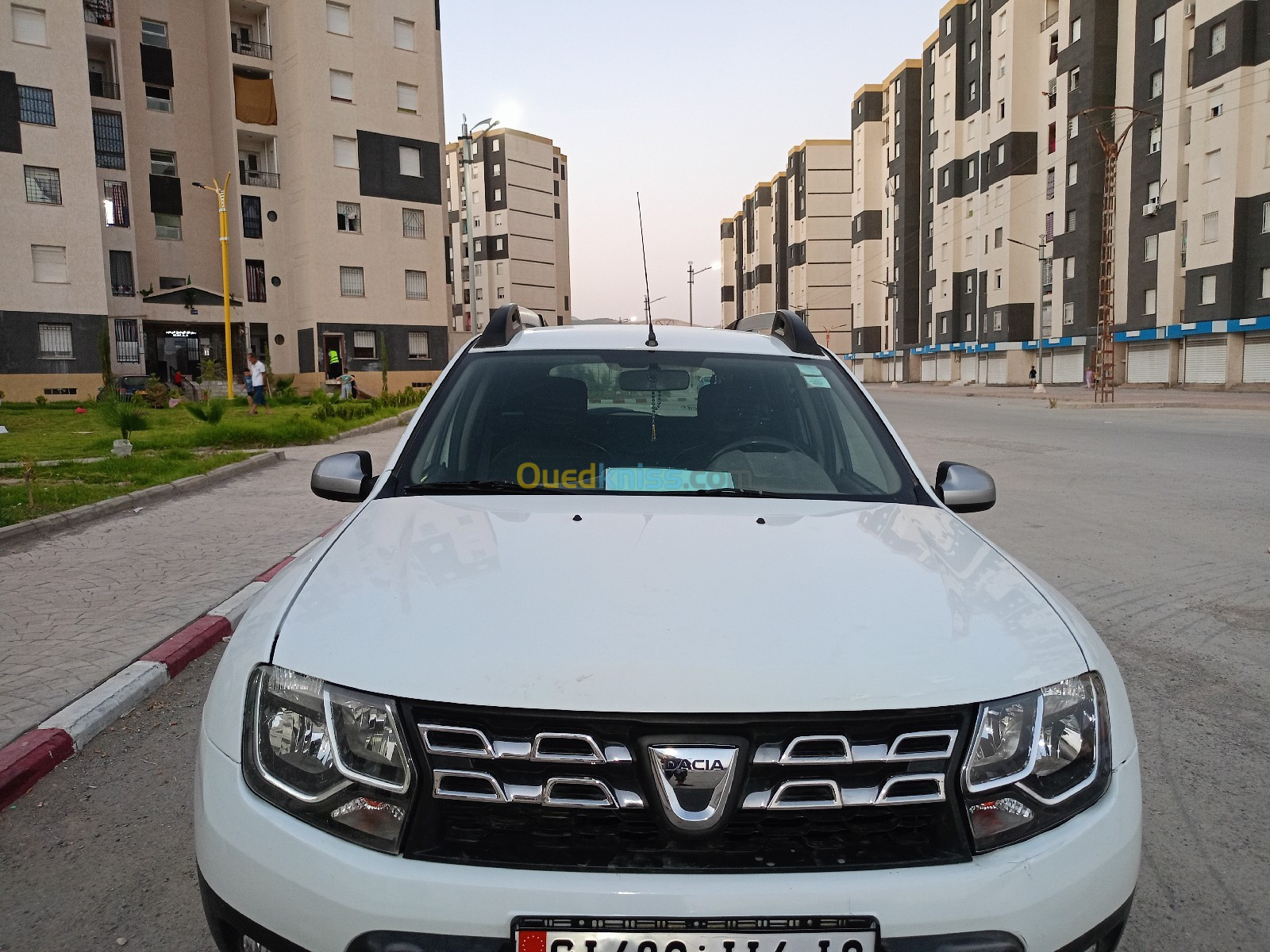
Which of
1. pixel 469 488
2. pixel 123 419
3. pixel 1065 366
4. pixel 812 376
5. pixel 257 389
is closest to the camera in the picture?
pixel 469 488

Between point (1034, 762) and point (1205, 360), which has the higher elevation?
point (1205, 360)

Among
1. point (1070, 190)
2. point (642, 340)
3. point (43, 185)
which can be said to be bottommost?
point (642, 340)

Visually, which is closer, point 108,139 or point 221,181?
point 108,139

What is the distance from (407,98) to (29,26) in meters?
15.3

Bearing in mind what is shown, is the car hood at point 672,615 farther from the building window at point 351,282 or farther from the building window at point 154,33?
the building window at point 154,33

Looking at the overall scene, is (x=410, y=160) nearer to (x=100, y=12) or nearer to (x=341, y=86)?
(x=341, y=86)

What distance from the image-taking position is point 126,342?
39.0 m

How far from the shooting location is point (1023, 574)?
2.29m

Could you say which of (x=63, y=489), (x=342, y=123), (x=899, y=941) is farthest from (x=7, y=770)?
(x=342, y=123)

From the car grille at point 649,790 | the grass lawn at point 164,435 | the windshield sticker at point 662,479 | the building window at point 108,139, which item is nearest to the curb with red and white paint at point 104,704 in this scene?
the windshield sticker at point 662,479

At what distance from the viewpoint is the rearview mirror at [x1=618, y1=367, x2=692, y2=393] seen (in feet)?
10.6

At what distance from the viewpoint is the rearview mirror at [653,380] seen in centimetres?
323

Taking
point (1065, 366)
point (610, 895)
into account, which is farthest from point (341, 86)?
point (610, 895)

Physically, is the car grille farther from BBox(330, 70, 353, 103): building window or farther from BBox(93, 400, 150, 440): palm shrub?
BBox(330, 70, 353, 103): building window
